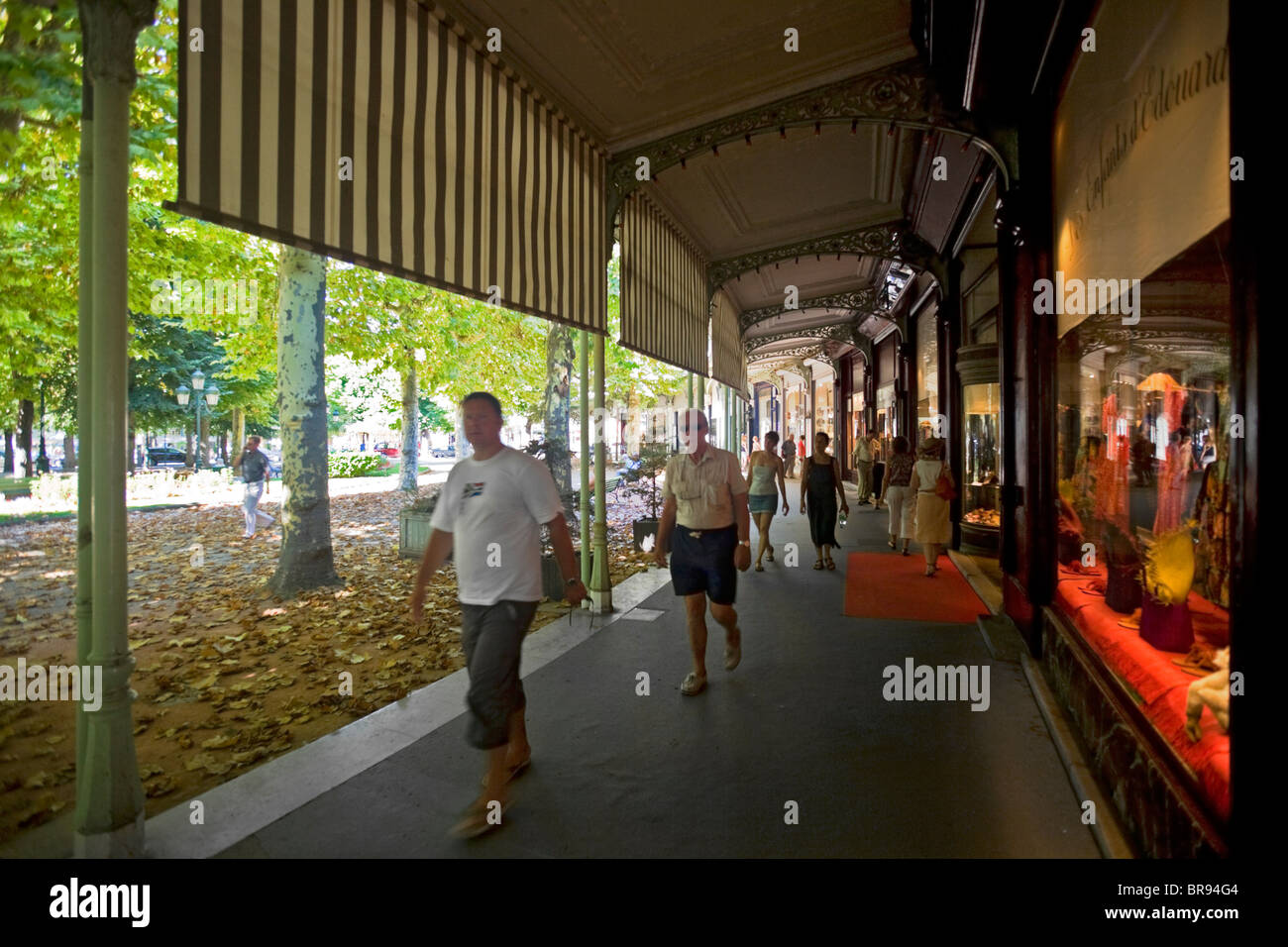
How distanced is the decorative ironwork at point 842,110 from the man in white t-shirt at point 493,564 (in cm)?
456

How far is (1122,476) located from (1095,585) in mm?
769

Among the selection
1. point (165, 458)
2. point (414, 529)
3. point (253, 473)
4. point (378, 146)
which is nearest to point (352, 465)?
point (165, 458)

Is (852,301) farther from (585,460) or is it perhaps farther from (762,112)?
(585,460)

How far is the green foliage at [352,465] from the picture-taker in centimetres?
3170

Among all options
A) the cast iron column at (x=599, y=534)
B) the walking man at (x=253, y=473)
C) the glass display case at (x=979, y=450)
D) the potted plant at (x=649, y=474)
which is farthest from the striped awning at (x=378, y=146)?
the walking man at (x=253, y=473)

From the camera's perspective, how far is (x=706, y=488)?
488cm

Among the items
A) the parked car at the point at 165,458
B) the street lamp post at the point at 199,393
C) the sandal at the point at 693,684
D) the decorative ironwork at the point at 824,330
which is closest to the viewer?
the sandal at the point at 693,684

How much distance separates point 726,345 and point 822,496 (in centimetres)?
691

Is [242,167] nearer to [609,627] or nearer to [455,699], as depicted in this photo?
[455,699]

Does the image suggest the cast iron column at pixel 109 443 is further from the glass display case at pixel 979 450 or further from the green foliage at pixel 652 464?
the glass display case at pixel 979 450

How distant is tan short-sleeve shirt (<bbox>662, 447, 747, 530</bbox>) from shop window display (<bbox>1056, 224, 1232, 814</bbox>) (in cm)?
239
